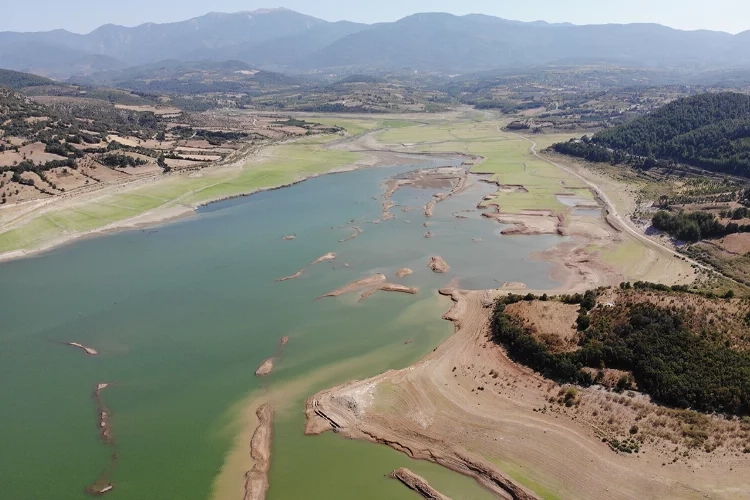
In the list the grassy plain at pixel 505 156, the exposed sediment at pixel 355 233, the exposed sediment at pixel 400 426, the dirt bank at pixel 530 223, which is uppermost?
the grassy plain at pixel 505 156

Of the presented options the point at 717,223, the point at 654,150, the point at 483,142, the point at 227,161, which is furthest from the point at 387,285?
the point at 483,142

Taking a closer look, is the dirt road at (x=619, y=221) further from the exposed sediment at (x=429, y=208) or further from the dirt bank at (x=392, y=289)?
the dirt bank at (x=392, y=289)

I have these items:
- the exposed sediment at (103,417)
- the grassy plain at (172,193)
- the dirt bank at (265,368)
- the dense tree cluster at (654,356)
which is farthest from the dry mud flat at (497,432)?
the grassy plain at (172,193)

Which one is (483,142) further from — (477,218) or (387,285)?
(387,285)

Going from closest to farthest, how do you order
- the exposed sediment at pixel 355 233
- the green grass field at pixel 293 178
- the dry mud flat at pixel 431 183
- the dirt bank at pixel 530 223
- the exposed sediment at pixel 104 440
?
the exposed sediment at pixel 104 440, the exposed sediment at pixel 355 233, the dirt bank at pixel 530 223, the green grass field at pixel 293 178, the dry mud flat at pixel 431 183

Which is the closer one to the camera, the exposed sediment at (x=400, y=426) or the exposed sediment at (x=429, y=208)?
the exposed sediment at (x=400, y=426)

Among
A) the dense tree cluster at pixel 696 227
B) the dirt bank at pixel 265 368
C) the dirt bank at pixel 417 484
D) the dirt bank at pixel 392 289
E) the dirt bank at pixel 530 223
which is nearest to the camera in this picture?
the dirt bank at pixel 417 484

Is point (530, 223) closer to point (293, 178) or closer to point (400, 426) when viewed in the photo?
point (400, 426)

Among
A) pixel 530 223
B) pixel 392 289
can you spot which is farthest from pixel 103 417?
pixel 530 223
